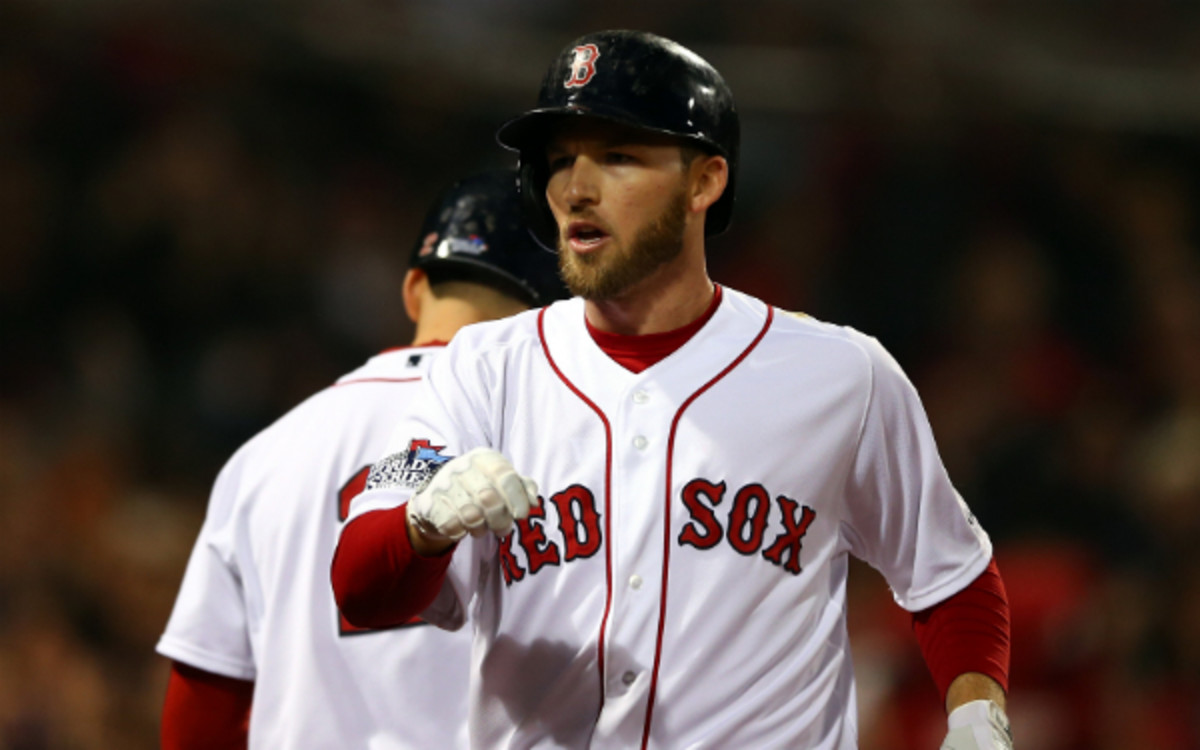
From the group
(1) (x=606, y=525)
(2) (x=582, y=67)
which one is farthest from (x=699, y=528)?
(2) (x=582, y=67)

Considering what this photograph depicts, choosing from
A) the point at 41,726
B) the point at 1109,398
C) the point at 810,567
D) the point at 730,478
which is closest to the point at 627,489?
the point at 730,478

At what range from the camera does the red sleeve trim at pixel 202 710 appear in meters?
2.76

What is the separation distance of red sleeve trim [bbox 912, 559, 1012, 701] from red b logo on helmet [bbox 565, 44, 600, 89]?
0.96m

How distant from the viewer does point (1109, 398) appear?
6.42m

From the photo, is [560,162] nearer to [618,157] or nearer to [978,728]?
[618,157]

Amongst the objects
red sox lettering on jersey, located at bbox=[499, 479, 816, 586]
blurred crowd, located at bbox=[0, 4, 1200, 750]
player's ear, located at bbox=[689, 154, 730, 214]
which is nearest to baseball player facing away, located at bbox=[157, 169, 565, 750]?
red sox lettering on jersey, located at bbox=[499, 479, 816, 586]

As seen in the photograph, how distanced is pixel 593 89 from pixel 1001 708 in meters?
1.09

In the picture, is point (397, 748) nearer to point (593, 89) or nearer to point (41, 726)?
point (593, 89)

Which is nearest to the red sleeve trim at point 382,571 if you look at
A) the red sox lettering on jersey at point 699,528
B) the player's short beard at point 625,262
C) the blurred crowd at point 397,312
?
the red sox lettering on jersey at point 699,528

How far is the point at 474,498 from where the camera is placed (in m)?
1.66

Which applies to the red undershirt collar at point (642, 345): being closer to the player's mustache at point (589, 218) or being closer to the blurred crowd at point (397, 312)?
the player's mustache at point (589, 218)

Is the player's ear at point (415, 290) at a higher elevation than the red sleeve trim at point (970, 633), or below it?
higher

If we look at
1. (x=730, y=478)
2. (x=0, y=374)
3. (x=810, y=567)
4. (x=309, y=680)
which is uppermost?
(x=730, y=478)

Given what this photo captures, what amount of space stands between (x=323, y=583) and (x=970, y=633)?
46.4 inches
